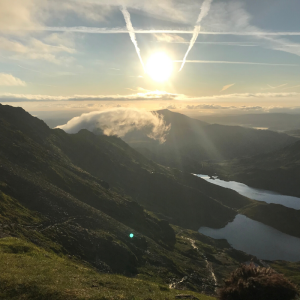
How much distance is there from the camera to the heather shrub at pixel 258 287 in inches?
764

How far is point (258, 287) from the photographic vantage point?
19.8m

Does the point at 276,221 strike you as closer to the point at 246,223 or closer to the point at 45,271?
the point at 246,223

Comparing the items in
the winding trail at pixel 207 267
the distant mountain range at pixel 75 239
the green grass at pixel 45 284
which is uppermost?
the green grass at pixel 45 284

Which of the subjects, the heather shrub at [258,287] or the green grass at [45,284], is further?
the heather shrub at [258,287]

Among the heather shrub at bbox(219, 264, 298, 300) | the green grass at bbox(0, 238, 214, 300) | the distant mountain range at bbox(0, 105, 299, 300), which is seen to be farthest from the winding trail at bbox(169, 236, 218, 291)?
the heather shrub at bbox(219, 264, 298, 300)

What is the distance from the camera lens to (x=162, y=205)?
186m

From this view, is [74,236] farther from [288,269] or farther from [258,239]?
[258,239]

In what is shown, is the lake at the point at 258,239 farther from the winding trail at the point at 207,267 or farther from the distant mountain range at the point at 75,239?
the winding trail at the point at 207,267

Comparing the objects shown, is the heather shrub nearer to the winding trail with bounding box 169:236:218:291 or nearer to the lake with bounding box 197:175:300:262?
the winding trail with bounding box 169:236:218:291

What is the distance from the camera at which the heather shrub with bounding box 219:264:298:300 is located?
19.4 m

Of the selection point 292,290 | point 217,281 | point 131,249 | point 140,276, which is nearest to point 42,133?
point 131,249

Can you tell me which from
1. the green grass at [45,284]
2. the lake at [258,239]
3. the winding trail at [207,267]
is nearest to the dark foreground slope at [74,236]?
the green grass at [45,284]

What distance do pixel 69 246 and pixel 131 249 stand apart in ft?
81.5

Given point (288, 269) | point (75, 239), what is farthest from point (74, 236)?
point (288, 269)
